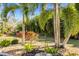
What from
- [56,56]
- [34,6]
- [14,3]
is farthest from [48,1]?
[56,56]

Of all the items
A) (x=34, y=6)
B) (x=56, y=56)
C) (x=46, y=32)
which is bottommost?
(x=56, y=56)

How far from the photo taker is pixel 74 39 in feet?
13.7

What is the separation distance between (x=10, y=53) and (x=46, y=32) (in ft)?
1.94

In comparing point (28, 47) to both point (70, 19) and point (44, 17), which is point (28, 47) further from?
point (70, 19)

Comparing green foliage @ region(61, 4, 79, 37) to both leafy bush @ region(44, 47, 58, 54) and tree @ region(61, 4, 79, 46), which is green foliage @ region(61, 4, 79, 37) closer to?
tree @ region(61, 4, 79, 46)

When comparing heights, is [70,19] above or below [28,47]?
above

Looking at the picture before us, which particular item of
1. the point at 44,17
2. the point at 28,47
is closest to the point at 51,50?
the point at 28,47

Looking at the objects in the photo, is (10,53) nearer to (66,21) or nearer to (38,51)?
(38,51)

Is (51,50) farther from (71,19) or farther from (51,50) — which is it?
(71,19)

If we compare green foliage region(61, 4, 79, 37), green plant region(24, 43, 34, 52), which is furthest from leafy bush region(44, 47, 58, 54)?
green foliage region(61, 4, 79, 37)

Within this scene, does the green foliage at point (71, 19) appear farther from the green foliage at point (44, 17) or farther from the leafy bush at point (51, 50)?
the leafy bush at point (51, 50)

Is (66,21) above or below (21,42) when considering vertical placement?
above

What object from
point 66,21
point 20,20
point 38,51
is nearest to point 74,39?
point 66,21

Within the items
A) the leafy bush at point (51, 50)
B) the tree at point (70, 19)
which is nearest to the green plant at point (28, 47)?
the leafy bush at point (51, 50)
